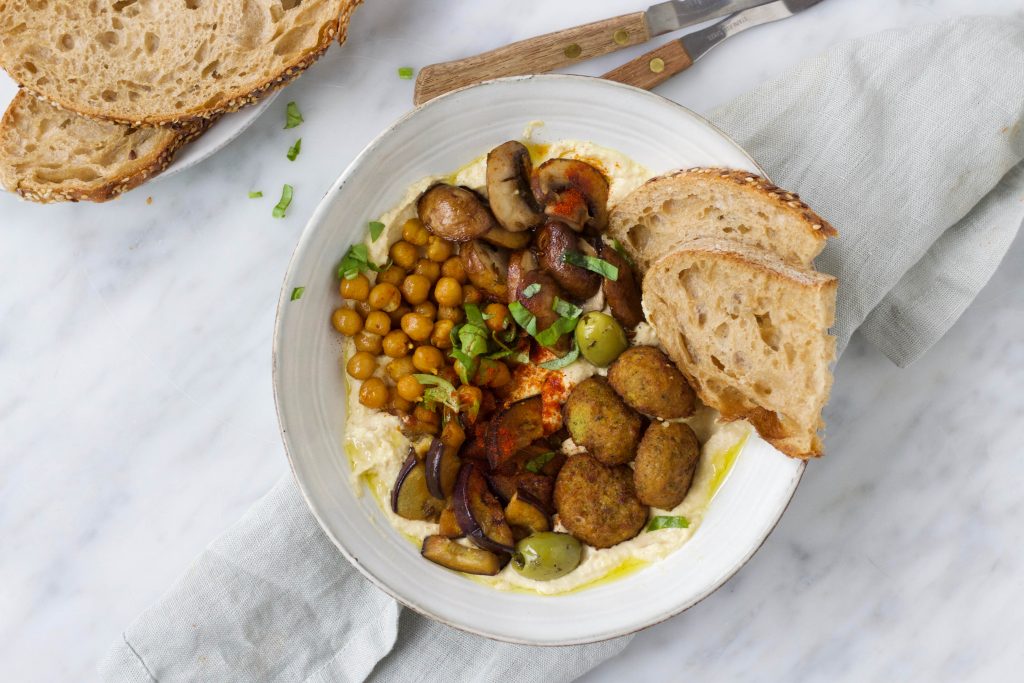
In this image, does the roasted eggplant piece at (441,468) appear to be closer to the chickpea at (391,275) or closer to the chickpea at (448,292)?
the chickpea at (448,292)

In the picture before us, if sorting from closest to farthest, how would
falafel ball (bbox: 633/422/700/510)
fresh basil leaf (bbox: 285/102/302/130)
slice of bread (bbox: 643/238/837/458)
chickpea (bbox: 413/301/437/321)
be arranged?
1. slice of bread (bbox: 643/238/837/458)
2. falafel ball (bbox: 633/422/700/510)
3. chickpea (bbox: 413/301/437/321)
4. fresh basil leaf (bbox: 285/102/302/130)

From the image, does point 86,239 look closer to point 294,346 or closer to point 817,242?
point 294,346

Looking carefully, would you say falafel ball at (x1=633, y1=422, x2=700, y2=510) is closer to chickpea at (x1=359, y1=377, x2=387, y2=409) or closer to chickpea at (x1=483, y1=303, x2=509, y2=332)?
chickpea at (x1=483, y1=303, x2=509, y2=332)

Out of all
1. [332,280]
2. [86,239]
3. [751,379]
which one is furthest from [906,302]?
[86,239]

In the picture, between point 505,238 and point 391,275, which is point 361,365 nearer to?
point 391,275

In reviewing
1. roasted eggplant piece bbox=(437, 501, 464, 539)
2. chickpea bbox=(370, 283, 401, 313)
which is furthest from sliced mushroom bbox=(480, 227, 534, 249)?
roasted eggplant piece bbox=(437, 501, 464, 539)
